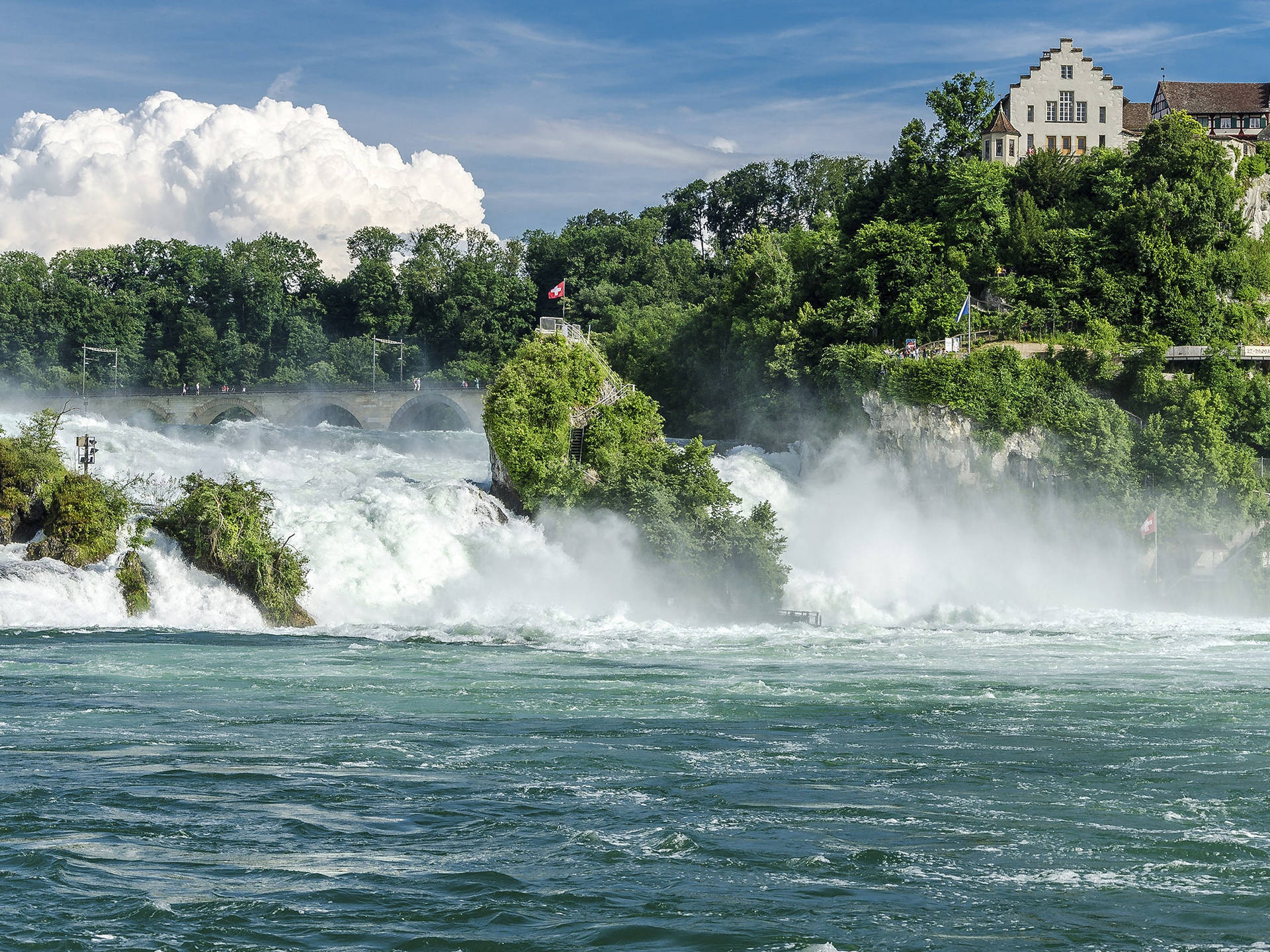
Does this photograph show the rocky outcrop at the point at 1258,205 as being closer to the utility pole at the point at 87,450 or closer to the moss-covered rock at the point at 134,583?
the utility pole at the point at 87,450

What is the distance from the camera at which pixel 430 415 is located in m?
86.1

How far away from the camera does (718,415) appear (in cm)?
6072

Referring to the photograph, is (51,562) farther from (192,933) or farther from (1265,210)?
(1265,210)

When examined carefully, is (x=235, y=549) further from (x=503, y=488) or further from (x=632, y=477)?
(x=632, y=477)

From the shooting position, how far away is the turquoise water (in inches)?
493

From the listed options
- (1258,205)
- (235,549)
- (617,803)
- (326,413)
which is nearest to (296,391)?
(326,413)

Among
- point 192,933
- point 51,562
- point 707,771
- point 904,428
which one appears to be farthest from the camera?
point 904,428

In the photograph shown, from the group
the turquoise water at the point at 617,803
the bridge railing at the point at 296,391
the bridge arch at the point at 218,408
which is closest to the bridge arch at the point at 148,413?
the bridge railing at the point at 296,391

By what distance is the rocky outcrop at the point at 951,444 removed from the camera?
48.0m

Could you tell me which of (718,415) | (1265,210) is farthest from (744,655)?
(1265,210)

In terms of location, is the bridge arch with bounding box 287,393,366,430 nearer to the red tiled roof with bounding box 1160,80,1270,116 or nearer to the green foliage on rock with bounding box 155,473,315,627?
the green foliage on rock with bounding box 155,473,315,627

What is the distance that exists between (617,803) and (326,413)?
240 feet

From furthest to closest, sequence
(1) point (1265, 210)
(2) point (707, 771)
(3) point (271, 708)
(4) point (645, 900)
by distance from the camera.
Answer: (1) point (1265, 210)
(3) point (271, 708)
(2) point (707, 771)
(4) point (645, 900)

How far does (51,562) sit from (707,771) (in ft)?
66.8
